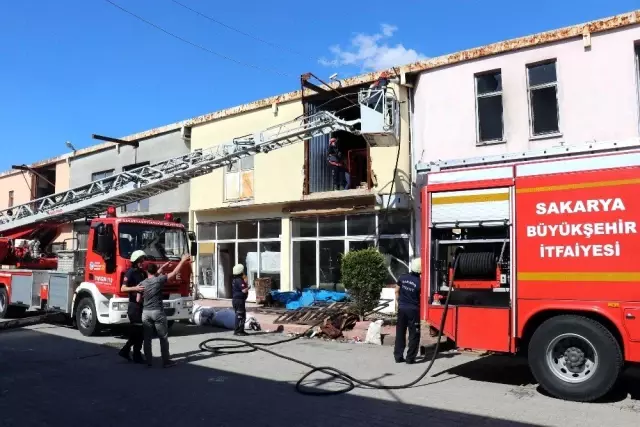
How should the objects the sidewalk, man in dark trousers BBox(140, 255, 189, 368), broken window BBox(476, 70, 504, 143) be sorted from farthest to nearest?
broken window BBox(476, 70, 504, 143) < the sidewalk < man in dark trousers BBox(140, 255, 189, 368)

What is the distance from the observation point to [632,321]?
631 cm

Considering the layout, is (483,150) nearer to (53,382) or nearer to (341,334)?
(341,334)

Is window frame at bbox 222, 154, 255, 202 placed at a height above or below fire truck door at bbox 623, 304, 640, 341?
above

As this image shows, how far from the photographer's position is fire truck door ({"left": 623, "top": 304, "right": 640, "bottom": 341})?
6.28 meters

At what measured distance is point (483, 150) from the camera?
13898 millimetres

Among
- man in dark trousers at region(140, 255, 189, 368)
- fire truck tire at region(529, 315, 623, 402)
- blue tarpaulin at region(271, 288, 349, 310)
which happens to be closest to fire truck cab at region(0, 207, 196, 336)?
man in dark trousers at region(140, 255, 189, 368)

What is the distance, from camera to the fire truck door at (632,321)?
6.28m

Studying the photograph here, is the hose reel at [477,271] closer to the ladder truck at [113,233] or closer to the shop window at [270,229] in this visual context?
the ladder truck at [113,233]

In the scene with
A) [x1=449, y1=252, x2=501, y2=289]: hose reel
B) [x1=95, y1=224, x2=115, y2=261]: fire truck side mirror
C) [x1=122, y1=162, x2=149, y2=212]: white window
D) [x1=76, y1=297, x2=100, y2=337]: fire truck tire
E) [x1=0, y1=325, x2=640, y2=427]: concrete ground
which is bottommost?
[x1=0, y1=325, x2=640, y2=427]: concrete ground

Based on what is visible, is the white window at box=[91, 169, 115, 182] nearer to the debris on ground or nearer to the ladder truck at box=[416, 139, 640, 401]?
the debris on ground

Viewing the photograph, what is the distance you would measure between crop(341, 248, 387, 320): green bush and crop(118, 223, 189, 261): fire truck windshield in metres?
3.77

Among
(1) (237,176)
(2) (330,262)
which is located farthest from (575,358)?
(1) (237,176)

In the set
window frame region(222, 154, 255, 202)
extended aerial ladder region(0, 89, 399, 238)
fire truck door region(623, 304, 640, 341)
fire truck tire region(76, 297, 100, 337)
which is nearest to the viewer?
fire truck door region(623, 304, 640, 341)

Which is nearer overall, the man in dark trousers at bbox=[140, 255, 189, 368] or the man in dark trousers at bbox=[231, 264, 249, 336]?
the man in dark trousers at bbox=[140, 255, 189, 368]
